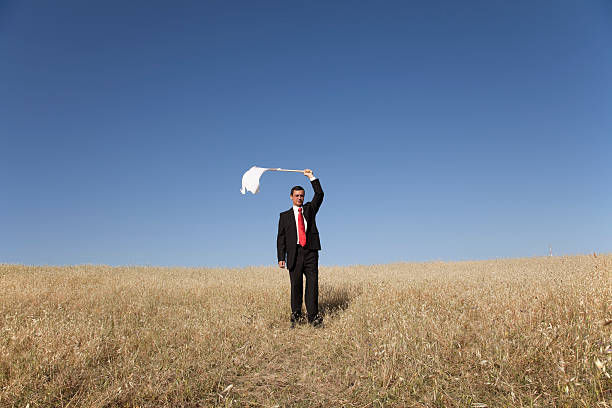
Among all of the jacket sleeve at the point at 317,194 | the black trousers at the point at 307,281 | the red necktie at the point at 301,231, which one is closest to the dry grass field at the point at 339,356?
the black trousers at the point at 307,281

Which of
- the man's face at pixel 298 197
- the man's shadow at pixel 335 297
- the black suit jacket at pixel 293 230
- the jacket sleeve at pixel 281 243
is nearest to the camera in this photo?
the black suit jacket at pixel 293 230

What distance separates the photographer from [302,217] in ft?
25.8

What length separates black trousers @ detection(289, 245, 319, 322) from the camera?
7.57 metres

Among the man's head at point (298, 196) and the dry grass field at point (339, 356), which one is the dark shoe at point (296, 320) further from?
the man's head at point (298, 196)

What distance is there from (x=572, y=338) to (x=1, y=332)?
9070mm

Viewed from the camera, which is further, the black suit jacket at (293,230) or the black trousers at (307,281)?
the black suit jacket at (293,230)

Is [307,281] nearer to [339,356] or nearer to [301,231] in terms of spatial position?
[301,231]

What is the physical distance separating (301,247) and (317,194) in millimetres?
1215

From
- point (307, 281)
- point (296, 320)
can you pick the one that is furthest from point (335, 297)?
point (307, 281)

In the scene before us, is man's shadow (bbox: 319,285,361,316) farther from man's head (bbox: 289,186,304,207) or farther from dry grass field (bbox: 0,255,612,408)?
man's head (bbox: 289,186,304,207)

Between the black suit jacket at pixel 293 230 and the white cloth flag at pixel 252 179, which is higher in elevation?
the white cloth flag at pixel 252 179

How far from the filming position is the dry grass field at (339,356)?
4.18 meters

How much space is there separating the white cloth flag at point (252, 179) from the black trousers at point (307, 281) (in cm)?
160

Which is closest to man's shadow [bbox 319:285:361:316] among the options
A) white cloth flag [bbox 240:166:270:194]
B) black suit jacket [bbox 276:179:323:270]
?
black suit jacket [bbox 276:179:323:270]
